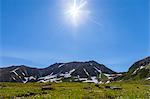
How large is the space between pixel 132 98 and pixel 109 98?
42.0ft

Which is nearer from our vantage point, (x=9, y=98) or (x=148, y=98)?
(x=148, y=98)

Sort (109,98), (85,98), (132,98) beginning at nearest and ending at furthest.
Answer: (132,98), (85,98), (109,98)

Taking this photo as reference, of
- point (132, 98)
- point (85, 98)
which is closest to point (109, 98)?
point (85, 98)

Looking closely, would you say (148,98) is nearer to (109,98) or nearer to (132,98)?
(132,98)

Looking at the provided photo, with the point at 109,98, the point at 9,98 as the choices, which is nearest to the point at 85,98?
the point at 109,98

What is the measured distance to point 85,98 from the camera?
25.9 meters

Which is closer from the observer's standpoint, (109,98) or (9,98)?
(109,98)

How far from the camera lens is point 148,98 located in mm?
A: 15562

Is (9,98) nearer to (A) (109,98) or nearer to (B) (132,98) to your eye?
(A) (109,98)

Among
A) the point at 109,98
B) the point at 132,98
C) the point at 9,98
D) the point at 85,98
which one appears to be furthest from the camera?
the point at 9,98

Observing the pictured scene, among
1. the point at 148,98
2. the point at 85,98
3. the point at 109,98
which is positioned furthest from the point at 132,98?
the point at 109,98

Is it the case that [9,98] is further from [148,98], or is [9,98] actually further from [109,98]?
[148,98]

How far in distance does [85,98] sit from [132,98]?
10705 mm

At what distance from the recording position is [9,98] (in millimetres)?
32750
